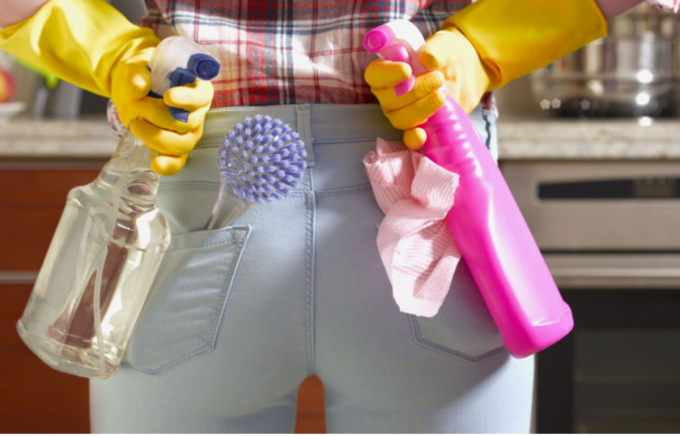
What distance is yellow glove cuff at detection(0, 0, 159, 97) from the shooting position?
56cm

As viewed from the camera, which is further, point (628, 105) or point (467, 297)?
point (628, 105)

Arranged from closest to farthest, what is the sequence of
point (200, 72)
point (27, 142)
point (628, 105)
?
point (200, 72) < point (27, 142) < point (628, 105)

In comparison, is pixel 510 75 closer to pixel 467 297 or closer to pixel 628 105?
pixel 467 297

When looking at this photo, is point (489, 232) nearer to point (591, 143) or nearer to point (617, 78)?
point (591, 143)

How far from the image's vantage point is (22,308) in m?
1.44

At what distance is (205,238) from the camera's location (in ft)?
1.76

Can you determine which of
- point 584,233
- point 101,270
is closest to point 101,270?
point 101,270

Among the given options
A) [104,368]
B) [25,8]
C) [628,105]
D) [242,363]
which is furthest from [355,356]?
[628,105]

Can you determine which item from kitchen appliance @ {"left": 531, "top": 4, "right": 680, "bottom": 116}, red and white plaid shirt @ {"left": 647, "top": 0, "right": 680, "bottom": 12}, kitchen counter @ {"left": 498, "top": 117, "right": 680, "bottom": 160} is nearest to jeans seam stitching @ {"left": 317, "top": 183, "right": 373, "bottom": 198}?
red and white plaid shirt @ {"left": 647, "top": 0, "right": 680, "bottom": 12}

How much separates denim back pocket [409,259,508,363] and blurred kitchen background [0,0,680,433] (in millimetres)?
824

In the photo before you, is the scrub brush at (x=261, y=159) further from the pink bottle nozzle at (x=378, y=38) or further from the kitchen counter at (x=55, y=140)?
the kitchen counter at (x=55, y=140)

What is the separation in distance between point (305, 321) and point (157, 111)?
18cm

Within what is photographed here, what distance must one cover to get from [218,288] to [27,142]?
0.98 meters

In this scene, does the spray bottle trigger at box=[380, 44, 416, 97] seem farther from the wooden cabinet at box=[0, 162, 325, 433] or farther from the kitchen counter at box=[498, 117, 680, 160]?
the wooden cabinet at box=[0, 162, 325, 433]
